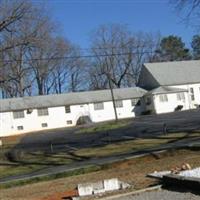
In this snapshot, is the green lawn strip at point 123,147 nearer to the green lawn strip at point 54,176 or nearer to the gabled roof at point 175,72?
the green lawn strip at point 54,176

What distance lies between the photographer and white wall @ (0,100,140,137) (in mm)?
63000

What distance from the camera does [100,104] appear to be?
67062 millimetres

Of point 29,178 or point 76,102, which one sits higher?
point 76,102

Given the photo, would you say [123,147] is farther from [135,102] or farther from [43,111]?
[135,102]

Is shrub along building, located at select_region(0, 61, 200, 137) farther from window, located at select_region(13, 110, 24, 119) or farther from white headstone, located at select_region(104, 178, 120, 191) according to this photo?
white headstone, located at select_region(104, 178, 120, 191)

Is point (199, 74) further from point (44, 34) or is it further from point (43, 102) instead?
point (44, 34)

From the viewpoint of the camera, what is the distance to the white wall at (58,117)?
63000mm

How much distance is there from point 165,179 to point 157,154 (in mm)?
8105

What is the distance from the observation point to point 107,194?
11.5 m

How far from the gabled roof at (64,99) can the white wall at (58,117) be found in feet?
1.98

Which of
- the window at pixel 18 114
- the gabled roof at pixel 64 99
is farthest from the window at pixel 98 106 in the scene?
the window at pixel 18 114

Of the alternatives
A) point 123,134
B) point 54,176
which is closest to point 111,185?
point 54,176

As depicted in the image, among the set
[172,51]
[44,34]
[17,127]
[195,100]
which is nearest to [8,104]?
[17,127]

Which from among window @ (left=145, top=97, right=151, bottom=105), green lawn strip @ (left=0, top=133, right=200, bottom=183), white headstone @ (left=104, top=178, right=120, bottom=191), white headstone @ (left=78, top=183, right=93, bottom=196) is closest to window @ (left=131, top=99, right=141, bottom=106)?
window @ (left=145, top=97, right=151, bottom=105)
